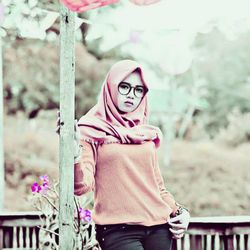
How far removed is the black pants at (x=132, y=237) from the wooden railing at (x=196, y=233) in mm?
1005

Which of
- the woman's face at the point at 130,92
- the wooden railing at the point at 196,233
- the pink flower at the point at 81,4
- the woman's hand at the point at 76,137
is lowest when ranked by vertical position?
the wooden railing at the point at 196,233

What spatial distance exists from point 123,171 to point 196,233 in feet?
4.01

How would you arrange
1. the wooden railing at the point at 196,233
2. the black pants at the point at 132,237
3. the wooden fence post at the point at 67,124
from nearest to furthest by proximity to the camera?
the wooden fence post at the point at 67,124 → the black pants at the point at 132,237 → the wooden railing at the point at 196,233

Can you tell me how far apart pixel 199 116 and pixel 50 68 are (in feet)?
3.44

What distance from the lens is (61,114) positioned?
5.56 ft

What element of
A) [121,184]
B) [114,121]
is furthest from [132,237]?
[114,121]

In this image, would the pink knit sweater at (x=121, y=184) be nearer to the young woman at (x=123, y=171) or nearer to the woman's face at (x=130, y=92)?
the young woman at (x=123, y=171)

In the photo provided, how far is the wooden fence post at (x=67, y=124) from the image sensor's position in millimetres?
1688

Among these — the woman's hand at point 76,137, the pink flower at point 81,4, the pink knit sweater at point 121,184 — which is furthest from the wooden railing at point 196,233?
the pink flower at point 81,4

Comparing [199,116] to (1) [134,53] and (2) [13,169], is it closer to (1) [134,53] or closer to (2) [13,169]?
(1) [134,53]

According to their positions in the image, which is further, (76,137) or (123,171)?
(123,171)

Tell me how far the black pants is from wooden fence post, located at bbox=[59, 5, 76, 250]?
7.4 inches

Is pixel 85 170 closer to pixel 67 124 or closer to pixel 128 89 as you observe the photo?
pixel 67 124

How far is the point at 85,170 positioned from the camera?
1806 mm
